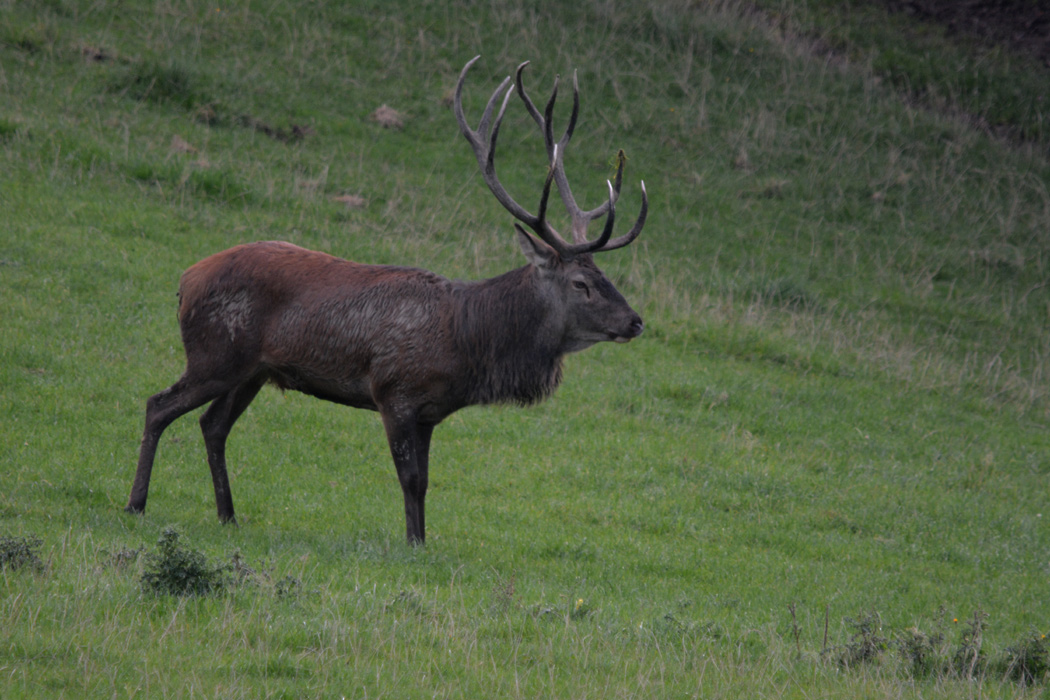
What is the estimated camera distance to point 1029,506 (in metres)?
10.9

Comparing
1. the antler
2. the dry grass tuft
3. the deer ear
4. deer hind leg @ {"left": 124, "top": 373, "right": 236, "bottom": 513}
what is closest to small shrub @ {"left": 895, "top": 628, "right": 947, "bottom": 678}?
the antler

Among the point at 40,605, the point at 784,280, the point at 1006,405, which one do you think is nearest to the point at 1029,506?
the point at 1006,405

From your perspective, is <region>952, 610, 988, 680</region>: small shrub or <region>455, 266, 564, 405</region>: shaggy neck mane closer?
<region>952, 610, 988, 680</region>: small shrub

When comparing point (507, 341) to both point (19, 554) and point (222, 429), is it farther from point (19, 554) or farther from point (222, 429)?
point (19, 554)

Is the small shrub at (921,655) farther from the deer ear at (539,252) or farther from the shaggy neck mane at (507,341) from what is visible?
the deer ear at (539,252)

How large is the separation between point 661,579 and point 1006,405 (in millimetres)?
8066

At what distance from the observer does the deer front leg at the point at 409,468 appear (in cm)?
784

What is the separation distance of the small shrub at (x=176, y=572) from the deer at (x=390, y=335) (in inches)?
87.3

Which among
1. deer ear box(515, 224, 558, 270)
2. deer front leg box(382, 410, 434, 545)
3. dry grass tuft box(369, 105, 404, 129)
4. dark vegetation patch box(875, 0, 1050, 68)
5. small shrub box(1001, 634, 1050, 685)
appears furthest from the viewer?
dark vegetation patch box(875, 0, 1050, 68)

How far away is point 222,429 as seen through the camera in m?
8.24

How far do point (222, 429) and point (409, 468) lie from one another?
1.50 m

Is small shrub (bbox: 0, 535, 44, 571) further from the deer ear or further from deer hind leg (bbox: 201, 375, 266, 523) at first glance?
the deer ear

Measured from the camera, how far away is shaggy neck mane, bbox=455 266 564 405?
809 centimetres

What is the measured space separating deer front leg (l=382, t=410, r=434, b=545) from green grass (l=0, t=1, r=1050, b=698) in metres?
0.18
